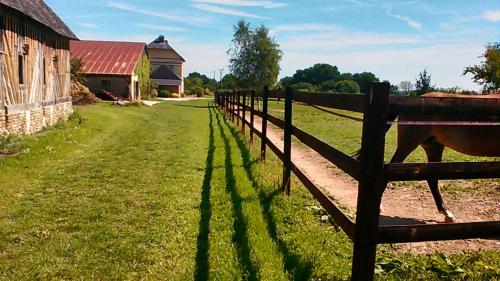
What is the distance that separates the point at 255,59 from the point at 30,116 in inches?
1526

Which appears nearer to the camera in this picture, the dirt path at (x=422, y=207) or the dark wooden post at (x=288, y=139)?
the dirt path at (x=422, y=207)

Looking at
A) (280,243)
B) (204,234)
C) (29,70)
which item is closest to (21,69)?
(29,70)

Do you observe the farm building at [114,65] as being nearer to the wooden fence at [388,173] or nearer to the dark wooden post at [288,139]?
the dark wooden post at [288,139]

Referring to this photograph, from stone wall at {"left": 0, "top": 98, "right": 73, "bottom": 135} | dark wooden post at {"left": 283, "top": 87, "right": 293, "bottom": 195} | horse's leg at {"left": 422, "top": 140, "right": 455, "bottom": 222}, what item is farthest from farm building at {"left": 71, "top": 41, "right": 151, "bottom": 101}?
horse's leg at {"left": 422, "top": 140, "right": 455, "bottom": 222}

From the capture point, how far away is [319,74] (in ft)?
456

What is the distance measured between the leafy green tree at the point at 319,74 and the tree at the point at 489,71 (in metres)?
94.7

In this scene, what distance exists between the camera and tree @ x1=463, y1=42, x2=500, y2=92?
3819 cm

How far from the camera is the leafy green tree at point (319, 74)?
138375mm

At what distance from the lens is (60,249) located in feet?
14.3

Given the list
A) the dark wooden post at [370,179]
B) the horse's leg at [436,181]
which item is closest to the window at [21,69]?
the horse's leg at [436,181]

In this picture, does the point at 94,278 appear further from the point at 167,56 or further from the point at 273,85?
the point at 167,56

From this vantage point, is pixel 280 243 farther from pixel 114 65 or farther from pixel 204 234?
pixel 114 65

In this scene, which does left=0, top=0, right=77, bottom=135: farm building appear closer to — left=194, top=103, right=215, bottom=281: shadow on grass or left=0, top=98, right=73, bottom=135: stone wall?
left=0, top=98, right=73, bottom=135: stone wall

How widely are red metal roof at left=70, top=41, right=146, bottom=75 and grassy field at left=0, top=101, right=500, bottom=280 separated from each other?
34.5 metres
